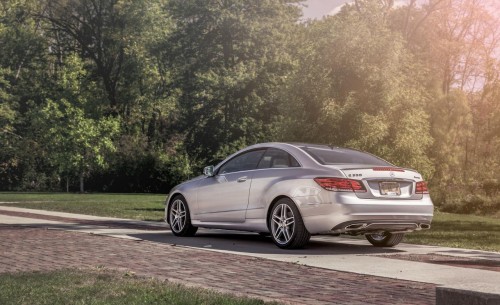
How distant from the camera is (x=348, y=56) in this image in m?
27.1

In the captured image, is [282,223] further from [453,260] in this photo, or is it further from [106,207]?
[106,207]

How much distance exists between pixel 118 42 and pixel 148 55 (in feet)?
7.92

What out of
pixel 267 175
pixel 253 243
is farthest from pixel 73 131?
pixel 267 175

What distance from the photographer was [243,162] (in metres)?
13.9

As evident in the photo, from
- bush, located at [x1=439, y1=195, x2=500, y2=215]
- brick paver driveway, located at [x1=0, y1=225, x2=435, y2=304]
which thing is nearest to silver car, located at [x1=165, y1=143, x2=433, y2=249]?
brick paver driveway, located at [x1=0, y1=225, x2=435, y2=304]

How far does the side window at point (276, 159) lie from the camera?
42.4 feet

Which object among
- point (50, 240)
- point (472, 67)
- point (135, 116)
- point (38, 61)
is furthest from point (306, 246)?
point (38, 61)

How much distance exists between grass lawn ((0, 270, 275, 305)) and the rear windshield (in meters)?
4.76

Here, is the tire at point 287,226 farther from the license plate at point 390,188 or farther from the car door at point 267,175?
the license plate at point 390,188

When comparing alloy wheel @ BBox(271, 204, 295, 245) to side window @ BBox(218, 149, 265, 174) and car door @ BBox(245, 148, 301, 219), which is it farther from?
side window @ BBox(218, 149, 265, 174)

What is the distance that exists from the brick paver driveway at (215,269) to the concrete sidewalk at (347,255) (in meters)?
0.38

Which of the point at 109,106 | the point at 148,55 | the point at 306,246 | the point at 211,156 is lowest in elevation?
the point at 306,246

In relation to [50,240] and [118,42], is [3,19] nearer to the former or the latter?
[118,42]

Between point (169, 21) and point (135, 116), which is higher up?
point (169, 21)
